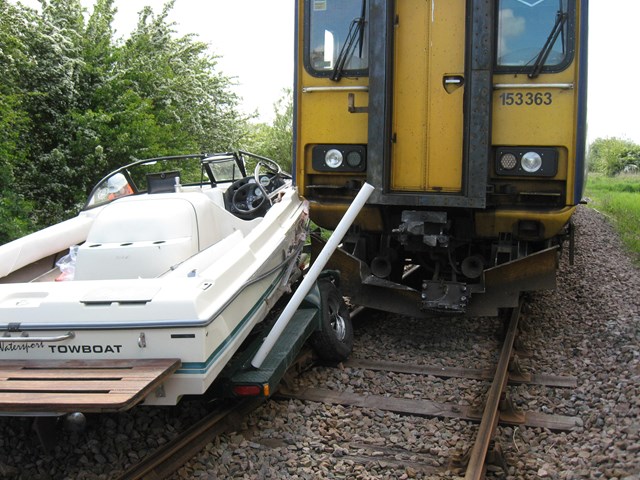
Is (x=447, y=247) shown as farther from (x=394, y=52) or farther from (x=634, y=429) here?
(x=634, y=429)

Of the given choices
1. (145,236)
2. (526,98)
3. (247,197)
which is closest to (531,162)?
(526,98)

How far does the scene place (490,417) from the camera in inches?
167

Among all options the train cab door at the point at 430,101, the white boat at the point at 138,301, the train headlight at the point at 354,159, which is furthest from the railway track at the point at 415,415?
the train headlight at the point at 354,159

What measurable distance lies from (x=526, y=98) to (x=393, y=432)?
127 inches

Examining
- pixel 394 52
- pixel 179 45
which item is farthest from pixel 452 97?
pixel 179 45

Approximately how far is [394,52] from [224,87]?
12.5 metres

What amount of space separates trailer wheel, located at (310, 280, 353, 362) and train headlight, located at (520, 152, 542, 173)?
81.0 inches

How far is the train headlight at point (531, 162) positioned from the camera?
5699 mm

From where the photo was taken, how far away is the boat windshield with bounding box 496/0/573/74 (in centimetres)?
561

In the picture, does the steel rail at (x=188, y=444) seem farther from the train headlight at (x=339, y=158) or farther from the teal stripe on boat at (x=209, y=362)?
the train headlight at (x=339, y=158)

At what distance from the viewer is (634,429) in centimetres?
407

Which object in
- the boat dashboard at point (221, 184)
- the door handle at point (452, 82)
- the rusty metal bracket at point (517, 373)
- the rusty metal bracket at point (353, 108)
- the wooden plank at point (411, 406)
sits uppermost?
the door handle at point (452, 82)

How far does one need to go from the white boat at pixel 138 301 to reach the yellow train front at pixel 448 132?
1009mm

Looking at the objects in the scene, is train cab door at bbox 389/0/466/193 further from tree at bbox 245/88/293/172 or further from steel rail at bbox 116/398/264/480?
tree at bbox 245/88/293/172
